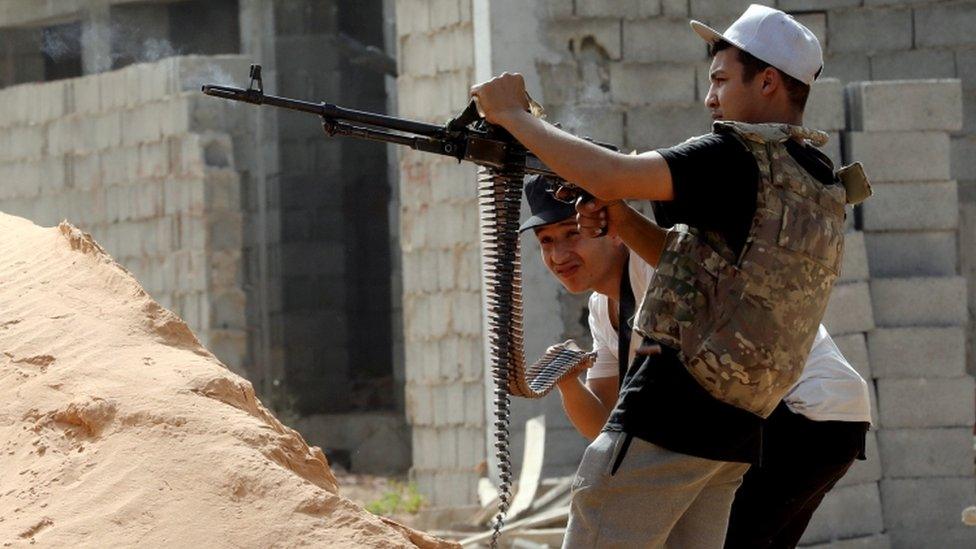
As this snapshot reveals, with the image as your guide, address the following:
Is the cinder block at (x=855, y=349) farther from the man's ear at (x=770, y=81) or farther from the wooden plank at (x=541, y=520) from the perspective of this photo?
the man's ear at (x=770, y=81)

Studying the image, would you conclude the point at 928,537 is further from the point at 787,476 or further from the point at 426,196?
Result: the point at 787,476

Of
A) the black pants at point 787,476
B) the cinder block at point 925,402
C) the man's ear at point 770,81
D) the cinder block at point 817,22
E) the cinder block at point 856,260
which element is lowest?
the cinder block at point 925,402

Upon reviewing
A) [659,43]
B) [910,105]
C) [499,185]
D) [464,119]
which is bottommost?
[499,185]

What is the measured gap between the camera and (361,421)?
1227 cm

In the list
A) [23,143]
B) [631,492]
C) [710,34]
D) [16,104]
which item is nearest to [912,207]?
[710,34]

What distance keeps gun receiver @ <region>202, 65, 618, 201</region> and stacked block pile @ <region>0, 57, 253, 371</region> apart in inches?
303

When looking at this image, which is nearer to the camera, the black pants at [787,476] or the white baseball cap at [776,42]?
the white baseball cap at [776,42]

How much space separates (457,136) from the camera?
3.24 meters

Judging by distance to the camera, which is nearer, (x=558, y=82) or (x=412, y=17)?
(x=558, y=82)

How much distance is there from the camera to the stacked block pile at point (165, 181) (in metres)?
11.0

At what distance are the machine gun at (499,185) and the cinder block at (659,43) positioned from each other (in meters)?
4.14

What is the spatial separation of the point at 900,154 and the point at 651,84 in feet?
3.78

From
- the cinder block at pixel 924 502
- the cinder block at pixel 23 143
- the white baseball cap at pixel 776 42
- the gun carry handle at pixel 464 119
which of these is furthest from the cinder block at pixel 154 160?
the white baseball cap at pixel 776 42

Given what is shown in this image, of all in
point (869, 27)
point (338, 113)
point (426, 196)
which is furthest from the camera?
point (426, 196)
